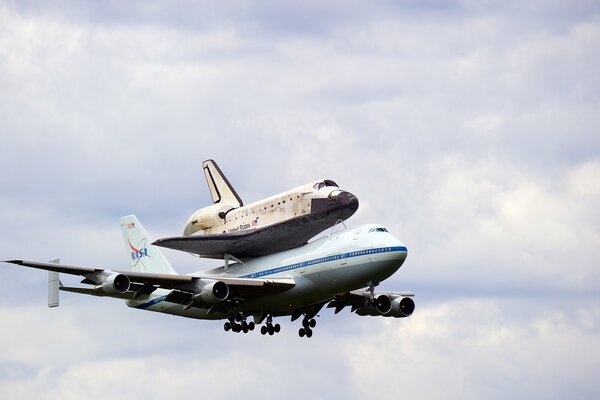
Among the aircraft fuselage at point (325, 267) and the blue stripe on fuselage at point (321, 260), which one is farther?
the aircraft fuselage at point (325, 267)

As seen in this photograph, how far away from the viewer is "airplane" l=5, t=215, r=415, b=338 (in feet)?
276

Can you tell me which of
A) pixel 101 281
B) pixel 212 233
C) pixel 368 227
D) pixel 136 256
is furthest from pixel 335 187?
pixel 136 256

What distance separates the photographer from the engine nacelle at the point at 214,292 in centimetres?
8675

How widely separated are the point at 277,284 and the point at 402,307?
11.7 m

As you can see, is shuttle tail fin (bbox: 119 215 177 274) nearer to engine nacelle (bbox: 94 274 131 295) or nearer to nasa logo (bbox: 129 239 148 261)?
nasa logo (bbox: 129 239 148 261)

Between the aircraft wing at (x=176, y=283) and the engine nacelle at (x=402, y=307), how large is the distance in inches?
428

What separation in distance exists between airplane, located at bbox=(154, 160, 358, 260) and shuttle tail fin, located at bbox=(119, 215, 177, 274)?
8.50 meters

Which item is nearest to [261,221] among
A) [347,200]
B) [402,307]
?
[347,200]

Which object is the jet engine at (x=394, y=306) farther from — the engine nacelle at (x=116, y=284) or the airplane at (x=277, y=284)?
the engine nacelle at (x=116, y=284)

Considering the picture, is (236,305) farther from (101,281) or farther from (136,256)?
(136,256)

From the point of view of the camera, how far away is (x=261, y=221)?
8644 cm

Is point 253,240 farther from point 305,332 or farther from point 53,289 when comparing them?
point 53,289

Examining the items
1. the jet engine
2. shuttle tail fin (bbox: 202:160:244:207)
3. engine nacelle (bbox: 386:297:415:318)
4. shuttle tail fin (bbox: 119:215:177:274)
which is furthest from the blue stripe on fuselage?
shuttle tail fin (bbox: 119:215:177:274)

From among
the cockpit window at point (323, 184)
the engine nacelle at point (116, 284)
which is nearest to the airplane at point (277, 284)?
the engine nacelle at point (116, 284)
